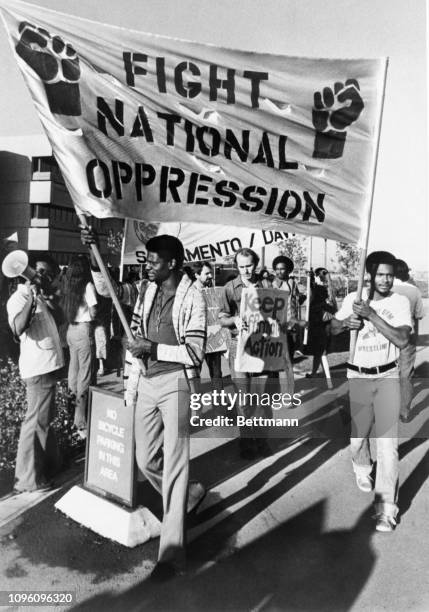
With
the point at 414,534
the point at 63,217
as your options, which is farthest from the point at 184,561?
the point at 63,217

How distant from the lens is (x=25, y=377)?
4.27 m

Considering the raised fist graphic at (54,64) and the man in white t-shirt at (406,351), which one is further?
the man in white t-shirt at (406,351)

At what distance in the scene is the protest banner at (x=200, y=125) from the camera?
10.9 feet

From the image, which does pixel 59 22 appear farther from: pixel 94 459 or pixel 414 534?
pixel 414 534

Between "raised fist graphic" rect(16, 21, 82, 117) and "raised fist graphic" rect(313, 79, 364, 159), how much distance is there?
1.61 m

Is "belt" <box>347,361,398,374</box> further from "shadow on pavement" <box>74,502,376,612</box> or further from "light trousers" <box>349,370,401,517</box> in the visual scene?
"shadow on pavement" <box>74,502,376,612</box>

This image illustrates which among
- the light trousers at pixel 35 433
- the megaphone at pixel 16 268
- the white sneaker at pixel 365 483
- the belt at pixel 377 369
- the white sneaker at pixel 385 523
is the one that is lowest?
the white sneaker at pixel 385 523

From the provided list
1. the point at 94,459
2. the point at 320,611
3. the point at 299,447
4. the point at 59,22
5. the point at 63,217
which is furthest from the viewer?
the point at 63,217

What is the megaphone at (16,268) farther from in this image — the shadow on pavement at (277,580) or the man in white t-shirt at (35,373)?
the shadow on pavement at (277,580)

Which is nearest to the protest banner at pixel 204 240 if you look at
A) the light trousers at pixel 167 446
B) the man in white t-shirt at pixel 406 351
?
the man in white t-shirt at pixel 406 351

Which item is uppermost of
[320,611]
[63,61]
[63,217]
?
[63,217]

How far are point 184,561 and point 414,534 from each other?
162cm

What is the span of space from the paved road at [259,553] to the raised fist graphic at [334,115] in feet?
8.59

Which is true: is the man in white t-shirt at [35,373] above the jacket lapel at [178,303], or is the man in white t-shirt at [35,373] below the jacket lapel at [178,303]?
below
